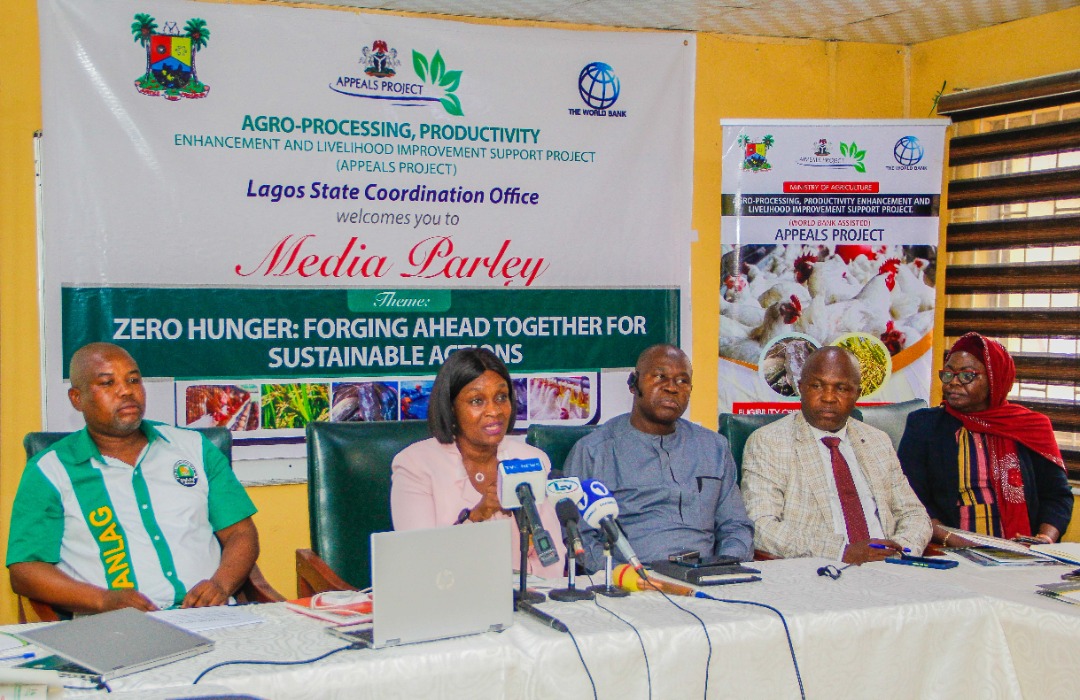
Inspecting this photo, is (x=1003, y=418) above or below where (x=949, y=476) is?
above

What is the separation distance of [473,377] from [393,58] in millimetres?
1767

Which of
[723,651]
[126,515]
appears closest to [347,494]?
[126,515]

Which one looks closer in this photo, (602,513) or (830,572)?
(602,513)

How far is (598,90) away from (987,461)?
208cm

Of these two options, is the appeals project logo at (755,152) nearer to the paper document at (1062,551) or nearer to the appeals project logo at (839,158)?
the appeals project logo at (839,158)

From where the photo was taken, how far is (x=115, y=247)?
372 cm

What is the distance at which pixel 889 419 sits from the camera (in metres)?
3.92

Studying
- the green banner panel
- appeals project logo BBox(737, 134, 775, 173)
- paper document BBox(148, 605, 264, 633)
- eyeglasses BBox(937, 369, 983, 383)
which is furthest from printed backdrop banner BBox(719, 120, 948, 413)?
paper document BBox(148, 605, 264, 633)

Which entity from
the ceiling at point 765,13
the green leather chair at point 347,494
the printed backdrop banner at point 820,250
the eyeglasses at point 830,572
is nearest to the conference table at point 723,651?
the eyeglasses at point 830,572

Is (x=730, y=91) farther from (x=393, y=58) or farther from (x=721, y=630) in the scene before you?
(x=721, y=630)

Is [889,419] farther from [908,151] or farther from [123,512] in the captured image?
[123,512]

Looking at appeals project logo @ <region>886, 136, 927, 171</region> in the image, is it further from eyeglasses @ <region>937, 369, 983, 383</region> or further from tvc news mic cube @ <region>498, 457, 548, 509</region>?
tvc news mic cube @ <region>498, 457, 548, 509</region>

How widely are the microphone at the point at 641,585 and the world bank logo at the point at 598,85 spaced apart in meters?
2.51

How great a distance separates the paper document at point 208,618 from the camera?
6.64ft
